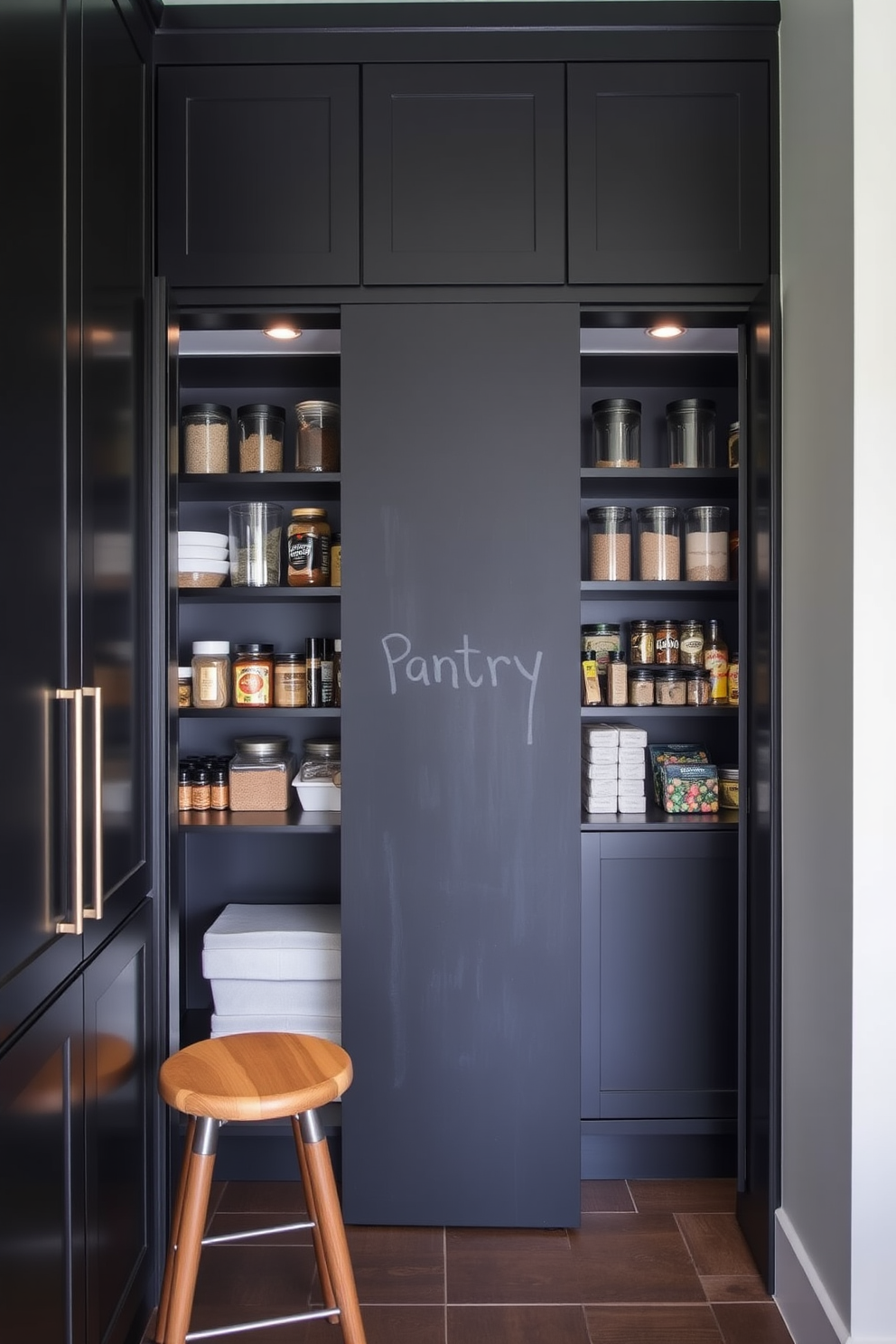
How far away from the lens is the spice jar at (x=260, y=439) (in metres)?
2.43

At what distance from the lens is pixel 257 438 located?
96.0 inches

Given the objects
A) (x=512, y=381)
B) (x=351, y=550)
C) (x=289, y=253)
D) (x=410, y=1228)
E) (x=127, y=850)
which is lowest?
(x=410, y=1228)

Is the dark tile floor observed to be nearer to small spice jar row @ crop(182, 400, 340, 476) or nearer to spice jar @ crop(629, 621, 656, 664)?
spice jar @ crop(629, 621, 656, 664)

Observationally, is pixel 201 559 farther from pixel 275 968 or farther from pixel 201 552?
pixel 275 968

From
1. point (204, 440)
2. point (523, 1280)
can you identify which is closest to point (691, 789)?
point (523, 1280)

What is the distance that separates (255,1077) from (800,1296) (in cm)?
119

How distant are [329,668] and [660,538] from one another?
951mm

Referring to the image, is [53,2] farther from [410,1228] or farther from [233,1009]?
[410,1228]

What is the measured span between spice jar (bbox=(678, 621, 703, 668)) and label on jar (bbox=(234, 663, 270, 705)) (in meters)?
1.15

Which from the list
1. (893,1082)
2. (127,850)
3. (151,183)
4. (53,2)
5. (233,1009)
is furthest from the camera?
(233,1009)

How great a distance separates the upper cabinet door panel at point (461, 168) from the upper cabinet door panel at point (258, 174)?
0.22 feet

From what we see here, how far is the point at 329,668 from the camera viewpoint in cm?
252

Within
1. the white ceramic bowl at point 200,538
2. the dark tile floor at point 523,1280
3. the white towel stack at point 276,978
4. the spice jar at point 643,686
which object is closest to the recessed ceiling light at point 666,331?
the spice jar at point 643,686

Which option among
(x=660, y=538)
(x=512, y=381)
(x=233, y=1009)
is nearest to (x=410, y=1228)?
(x=233, y=1009)
